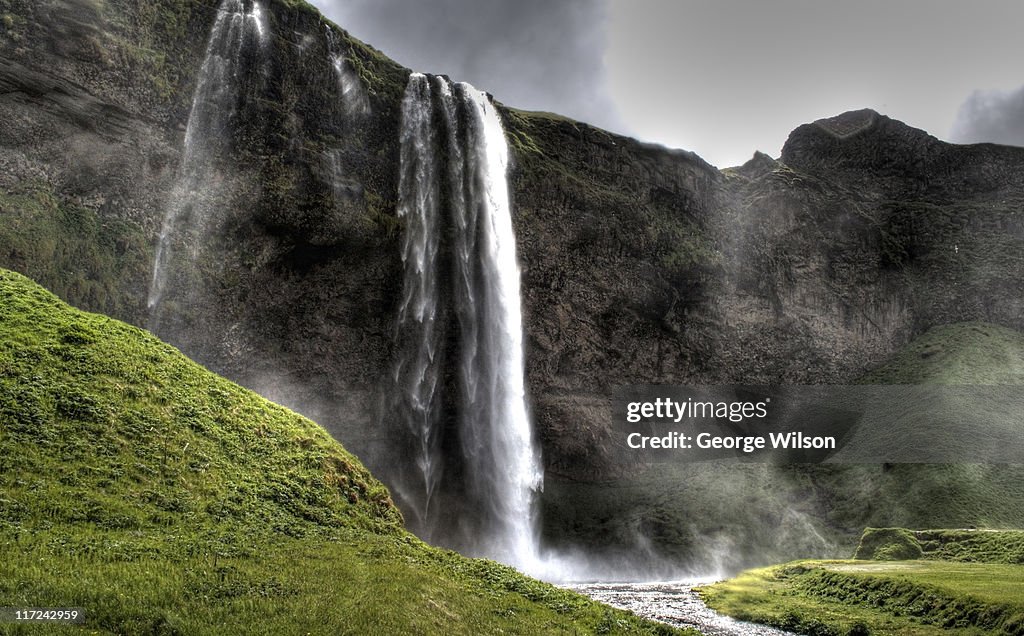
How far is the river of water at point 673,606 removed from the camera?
25.8 m

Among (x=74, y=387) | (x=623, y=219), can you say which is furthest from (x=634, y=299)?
(x=74, y=387)

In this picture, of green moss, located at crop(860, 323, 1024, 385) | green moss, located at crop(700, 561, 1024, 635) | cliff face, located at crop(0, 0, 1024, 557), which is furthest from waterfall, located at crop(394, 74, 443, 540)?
green moss, located at crop(860, 323, 1024, 385)

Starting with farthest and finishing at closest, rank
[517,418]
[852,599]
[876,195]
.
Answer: [876,195]
[517,418]
[852,599]

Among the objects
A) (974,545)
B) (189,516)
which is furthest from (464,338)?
(974,545)

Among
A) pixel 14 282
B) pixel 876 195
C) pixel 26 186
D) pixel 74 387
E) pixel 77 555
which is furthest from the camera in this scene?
pixel 876 195

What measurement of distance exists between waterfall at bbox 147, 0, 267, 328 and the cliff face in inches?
20.9

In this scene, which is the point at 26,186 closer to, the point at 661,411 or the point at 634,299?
the point at 634,299

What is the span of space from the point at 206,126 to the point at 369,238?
1245 cm

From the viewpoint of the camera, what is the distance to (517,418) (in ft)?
170

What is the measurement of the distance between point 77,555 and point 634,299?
54714 mm

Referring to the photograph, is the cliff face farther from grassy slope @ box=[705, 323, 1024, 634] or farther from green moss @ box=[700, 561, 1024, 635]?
green moss @ box=[700, 561, 1024, 635]

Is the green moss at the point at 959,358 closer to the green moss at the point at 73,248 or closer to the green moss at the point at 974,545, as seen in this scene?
the green moss at the point at 974,545

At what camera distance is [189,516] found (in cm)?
1780

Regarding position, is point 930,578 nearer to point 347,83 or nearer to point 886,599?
point 886,599
